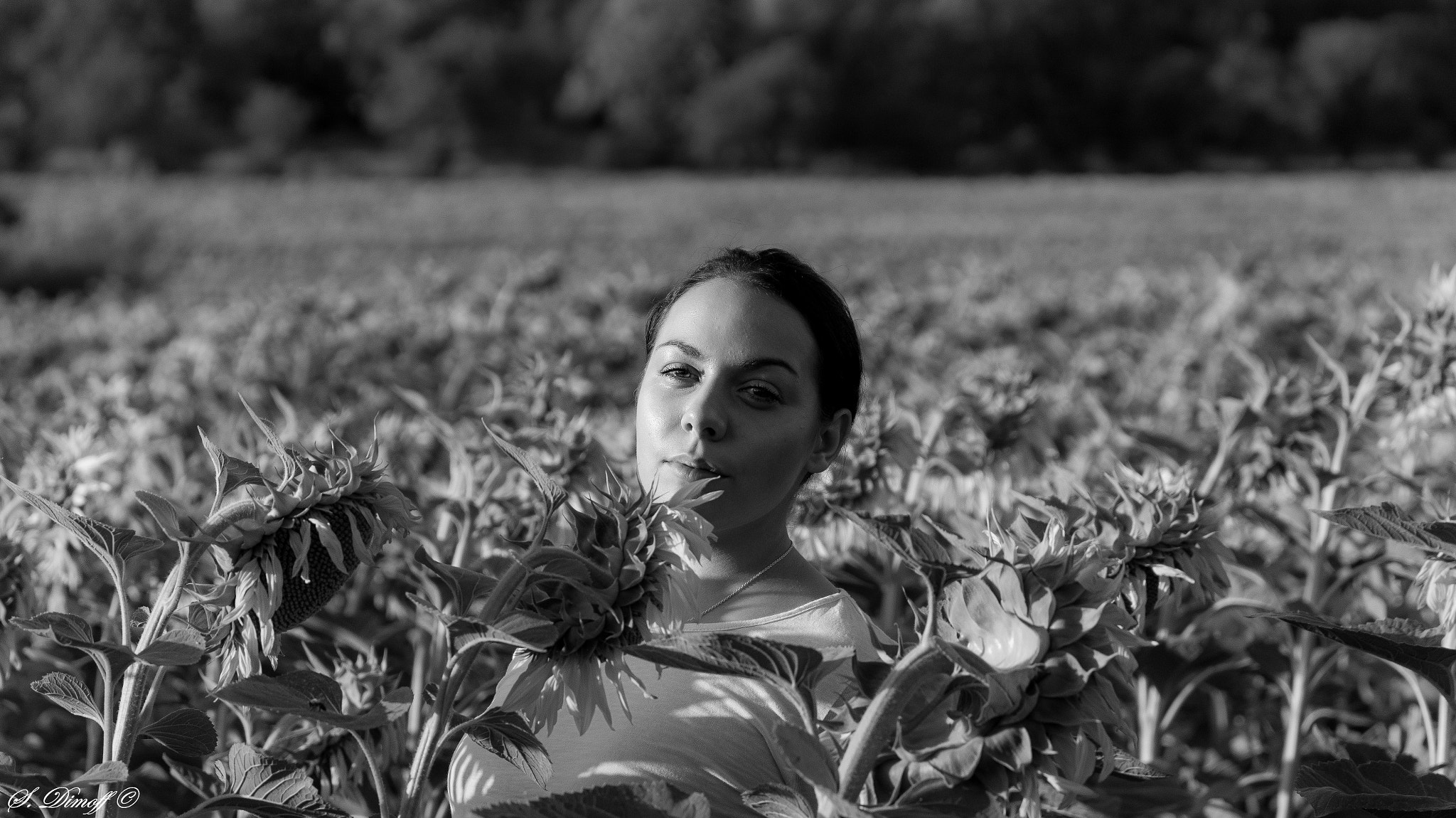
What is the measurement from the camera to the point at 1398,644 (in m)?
1.58

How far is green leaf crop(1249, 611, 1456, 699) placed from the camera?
4.99 feet

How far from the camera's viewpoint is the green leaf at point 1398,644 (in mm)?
1520

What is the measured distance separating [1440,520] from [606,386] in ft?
10.6

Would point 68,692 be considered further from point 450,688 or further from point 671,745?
point 671,745

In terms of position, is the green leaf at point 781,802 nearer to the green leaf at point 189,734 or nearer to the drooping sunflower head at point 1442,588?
the green leaf at point 189,734

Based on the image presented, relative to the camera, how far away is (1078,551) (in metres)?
1.26

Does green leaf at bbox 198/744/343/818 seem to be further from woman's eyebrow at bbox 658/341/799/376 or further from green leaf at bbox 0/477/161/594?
woman's eyebrow at bbox 658/341/799/376

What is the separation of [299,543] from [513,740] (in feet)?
0.92

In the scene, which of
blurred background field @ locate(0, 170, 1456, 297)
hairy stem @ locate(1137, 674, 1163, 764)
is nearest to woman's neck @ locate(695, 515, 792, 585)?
hairy stem @ locate(1137, 674, 1163, 764)

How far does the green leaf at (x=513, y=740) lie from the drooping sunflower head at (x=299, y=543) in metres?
0.19

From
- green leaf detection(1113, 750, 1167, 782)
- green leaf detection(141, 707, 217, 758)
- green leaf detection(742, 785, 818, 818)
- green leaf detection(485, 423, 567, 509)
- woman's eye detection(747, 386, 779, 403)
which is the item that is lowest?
green leaf detection(141, 707, 217, 758)

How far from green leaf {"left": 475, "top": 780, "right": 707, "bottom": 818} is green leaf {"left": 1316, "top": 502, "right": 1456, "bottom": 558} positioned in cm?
82

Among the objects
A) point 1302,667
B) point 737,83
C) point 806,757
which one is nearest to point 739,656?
point 806,757

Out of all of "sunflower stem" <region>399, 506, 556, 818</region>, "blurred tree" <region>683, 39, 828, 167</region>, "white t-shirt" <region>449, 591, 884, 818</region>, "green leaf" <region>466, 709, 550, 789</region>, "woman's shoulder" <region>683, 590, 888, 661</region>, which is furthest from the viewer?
"blurred tree" <region>683, 39, 828, 167</region>
